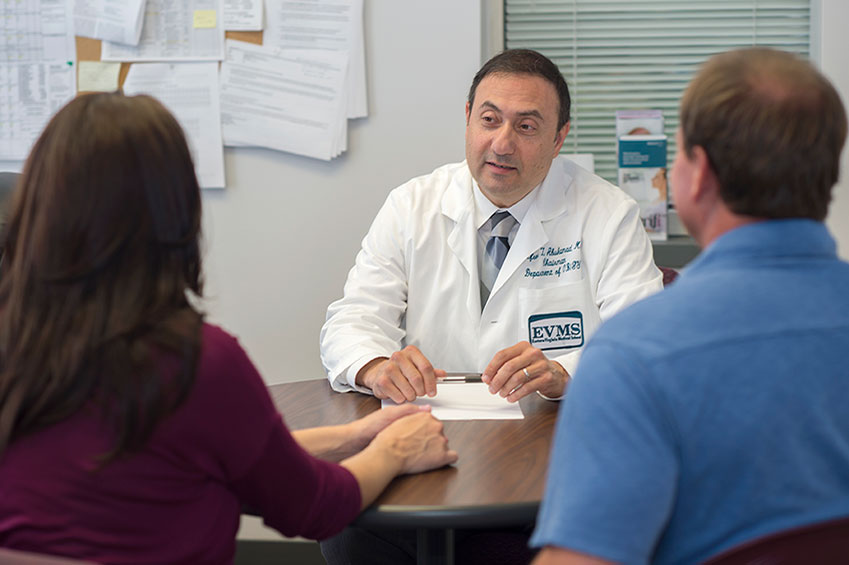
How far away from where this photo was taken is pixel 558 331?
2180mm

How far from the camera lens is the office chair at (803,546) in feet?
2.56

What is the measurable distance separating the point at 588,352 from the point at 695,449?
0.44ft

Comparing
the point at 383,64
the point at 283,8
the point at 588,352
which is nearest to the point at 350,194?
the point at 383,64

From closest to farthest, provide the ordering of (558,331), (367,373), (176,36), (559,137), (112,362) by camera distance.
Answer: (112,362) < (367,373) < (558,331) < (559,137) < (176,36)

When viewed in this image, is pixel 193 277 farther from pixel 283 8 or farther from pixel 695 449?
pixel 283 8

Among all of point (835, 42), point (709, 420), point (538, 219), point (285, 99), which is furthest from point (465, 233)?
point (709, 420)

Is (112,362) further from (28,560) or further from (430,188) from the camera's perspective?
(430,188)

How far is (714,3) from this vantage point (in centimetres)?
302

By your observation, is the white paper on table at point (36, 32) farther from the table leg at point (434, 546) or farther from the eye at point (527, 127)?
the table leg at point (434, 546)

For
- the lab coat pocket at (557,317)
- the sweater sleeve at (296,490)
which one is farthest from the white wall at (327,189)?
the sweater sleeve at (296,490)

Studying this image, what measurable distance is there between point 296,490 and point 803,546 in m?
0.61

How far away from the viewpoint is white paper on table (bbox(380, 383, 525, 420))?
5.37 feet

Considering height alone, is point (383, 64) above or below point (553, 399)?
above

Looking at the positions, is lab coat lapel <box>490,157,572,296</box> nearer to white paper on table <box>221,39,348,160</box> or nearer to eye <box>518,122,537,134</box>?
eye <box>518,122,537,134</box>
